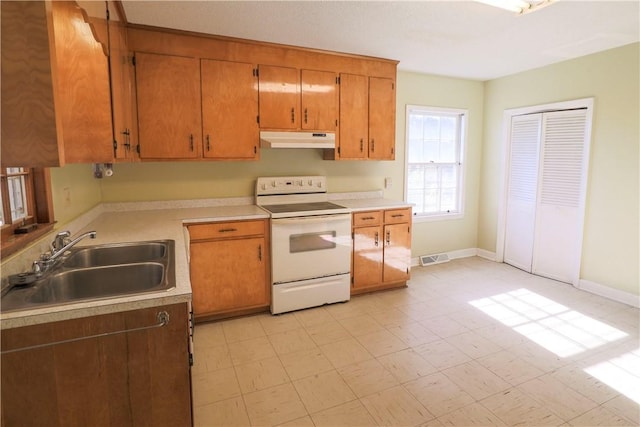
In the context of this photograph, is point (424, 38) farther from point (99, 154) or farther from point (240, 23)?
point (99, 154)

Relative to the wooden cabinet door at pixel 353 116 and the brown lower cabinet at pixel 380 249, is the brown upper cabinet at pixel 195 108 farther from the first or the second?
the brown lower cabinet at pixel 380 249

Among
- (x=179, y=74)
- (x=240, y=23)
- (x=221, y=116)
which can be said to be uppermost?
(x=240, y=23)

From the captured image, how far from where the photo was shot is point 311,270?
10.8ft

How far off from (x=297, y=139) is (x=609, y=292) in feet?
11.2

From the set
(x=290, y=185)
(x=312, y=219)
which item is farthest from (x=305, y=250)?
(x=290, y=185)

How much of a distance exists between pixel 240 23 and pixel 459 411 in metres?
3.03

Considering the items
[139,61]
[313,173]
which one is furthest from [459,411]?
[139,61]

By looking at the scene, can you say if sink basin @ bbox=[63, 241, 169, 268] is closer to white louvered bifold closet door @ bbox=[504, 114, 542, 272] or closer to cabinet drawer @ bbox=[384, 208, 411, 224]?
cabinet drawer @ bbox=[384, 208, 411, 224]

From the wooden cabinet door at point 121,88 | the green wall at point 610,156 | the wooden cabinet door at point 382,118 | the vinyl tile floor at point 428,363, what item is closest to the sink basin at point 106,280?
the wooden cabinet door at point 121,88

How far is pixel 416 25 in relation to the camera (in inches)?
110

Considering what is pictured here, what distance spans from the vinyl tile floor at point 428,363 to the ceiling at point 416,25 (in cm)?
241

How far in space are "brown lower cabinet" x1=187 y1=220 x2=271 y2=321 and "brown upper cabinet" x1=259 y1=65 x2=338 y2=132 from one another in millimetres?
1012

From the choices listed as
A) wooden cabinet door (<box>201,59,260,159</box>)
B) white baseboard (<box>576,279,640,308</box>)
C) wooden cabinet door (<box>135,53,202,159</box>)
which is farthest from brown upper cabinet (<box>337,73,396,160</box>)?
white baseboard (<box>576,279,640,308</box>)

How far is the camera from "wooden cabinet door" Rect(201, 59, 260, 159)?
10.2ft
